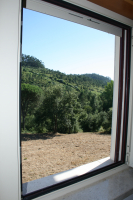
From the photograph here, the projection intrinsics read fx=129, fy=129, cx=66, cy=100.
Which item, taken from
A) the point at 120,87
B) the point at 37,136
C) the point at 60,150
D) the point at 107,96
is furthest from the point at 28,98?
the point at 107,96

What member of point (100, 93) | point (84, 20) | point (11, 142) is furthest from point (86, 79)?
point (11, 142)

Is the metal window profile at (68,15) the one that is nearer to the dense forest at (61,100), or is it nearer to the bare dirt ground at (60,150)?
the dense forest at (61,100)

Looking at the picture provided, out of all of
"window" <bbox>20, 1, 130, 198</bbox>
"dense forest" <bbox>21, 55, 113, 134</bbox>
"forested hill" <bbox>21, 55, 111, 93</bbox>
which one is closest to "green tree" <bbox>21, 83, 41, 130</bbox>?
"dense forest" <bbox>21, 55, 113, 134</bbox>

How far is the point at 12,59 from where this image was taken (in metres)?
0.87

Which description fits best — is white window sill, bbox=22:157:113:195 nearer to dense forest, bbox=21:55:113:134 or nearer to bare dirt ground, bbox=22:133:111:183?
bare dirt ground, bbox=22:133:111:183

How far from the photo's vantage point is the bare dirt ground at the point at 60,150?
2.93 metres

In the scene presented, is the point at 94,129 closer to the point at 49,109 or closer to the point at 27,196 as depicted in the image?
the point at 49,109

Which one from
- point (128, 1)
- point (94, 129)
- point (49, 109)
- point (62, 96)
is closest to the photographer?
point (128, 1)

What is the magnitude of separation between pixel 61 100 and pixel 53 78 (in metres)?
0.70

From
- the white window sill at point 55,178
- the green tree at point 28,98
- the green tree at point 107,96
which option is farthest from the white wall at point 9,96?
the green tree at point 107,96

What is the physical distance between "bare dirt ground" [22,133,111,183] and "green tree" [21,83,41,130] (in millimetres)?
700

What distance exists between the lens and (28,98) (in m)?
2.87

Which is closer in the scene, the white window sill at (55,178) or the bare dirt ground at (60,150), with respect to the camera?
the white window sill at (55,178)

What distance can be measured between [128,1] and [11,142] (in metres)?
1.59
